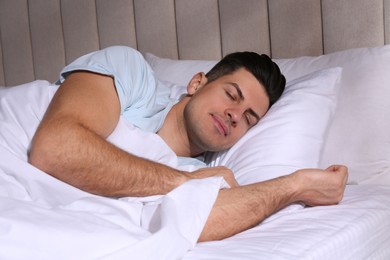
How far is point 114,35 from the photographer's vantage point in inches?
84.5

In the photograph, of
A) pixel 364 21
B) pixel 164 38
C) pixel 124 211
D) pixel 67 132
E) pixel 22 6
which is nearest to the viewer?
pixel 124 211

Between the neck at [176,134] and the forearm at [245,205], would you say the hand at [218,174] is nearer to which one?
the forearm at [245,205]

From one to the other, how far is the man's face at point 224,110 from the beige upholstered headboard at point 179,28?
362mm

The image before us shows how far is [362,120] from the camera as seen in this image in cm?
140

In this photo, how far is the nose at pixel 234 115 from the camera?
4.45ft

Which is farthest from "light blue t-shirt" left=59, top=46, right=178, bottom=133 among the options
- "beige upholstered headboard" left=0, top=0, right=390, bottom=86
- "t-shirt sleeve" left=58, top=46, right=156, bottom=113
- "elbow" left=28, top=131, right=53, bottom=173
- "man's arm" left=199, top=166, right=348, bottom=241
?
"beige upholstered headboard" left=0, top=0, right=390, bottom=86

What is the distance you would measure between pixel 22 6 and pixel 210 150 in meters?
1.42

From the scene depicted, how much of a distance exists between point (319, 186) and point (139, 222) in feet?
1.33

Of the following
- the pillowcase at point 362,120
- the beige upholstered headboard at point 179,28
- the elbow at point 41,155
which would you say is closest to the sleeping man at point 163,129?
the elbow at point 41,155

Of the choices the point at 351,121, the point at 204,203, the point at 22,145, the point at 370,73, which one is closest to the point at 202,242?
the point at 204,203

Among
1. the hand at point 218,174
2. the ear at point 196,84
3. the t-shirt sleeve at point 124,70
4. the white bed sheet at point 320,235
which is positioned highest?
the t-shirt sleeve at point 124,70

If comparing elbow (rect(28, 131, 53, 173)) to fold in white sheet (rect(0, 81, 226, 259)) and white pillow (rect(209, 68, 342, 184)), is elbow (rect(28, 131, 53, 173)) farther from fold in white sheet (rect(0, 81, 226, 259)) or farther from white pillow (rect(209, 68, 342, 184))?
white pillow (rect(209, 68, 342, 184))

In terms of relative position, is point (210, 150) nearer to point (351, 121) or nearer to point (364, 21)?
point (351, 121)

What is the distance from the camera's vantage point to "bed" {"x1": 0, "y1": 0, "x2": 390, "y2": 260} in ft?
2.69
